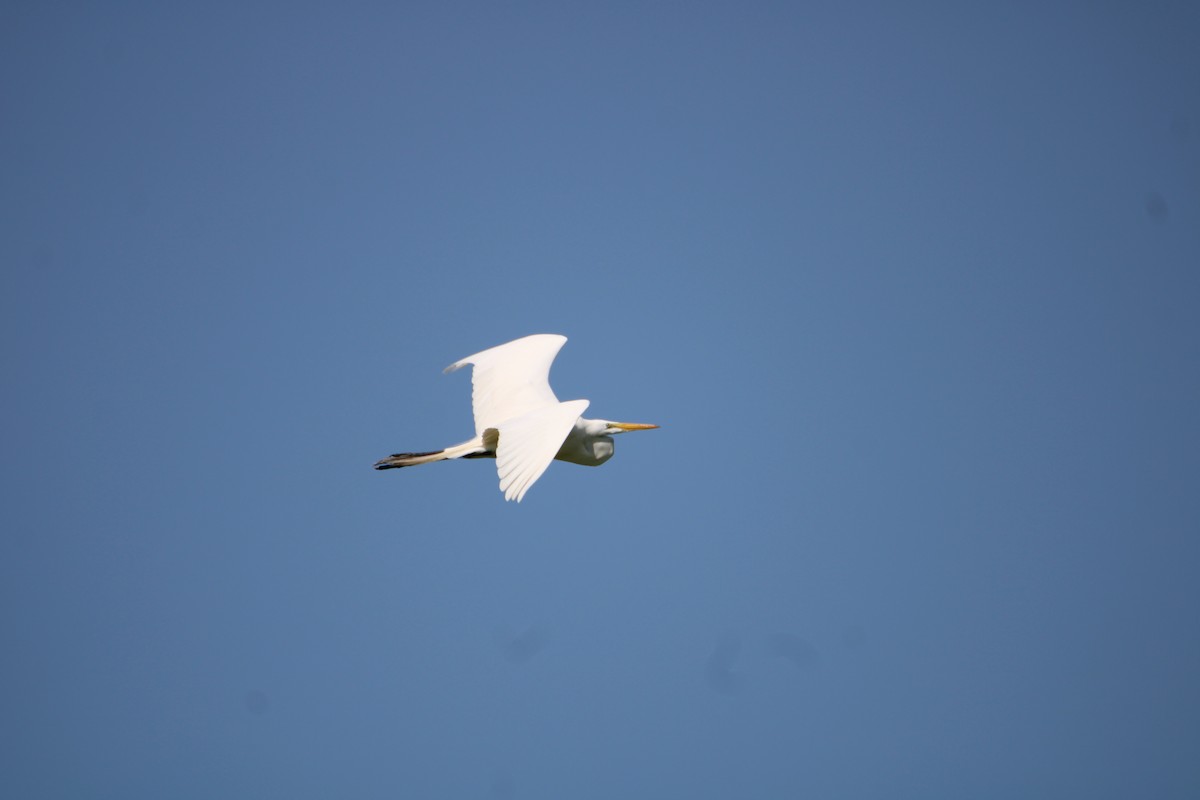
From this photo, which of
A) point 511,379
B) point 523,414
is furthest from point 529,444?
point 511,379

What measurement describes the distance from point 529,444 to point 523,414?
5.70 feet

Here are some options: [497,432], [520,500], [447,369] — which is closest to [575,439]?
[497,432]

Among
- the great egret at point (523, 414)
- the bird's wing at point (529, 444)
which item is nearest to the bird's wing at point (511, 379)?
the great egret at point (523, 414)

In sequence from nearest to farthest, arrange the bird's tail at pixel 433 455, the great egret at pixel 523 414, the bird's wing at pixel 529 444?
the bird's wing at pixel 529 444
the great egret at pixel 523 414
the bird's tail at pixel 433 455

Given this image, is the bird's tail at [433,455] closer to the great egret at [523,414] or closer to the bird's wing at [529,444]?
the great egret at [523,414]

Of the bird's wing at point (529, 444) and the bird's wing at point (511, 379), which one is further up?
the bird's wing at point (511, 379)

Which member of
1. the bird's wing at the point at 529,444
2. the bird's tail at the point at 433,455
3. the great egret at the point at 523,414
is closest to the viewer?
the bird's wing at the point at 529,444

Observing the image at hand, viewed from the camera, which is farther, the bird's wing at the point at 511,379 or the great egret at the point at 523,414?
the bird's wing at the point at 511,379

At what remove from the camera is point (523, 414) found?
433 inches

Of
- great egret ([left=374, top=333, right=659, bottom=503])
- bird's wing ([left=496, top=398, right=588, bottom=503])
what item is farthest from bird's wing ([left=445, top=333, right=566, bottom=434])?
bird's wing ([left=496, top=398, right=588, bottom=503])

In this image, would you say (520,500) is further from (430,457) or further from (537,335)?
(537,335)

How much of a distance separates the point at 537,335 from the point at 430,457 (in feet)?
7.18

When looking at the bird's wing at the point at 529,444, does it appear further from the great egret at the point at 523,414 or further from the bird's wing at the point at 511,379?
the bird's wing at the point at 511,379

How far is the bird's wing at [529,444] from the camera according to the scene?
8.62m
